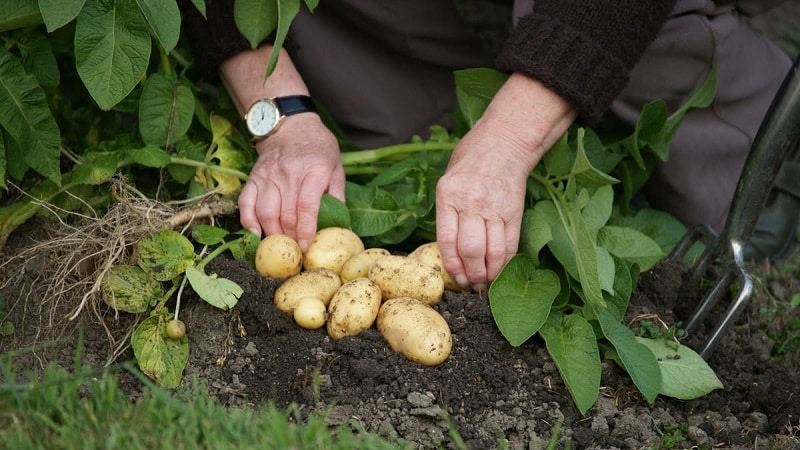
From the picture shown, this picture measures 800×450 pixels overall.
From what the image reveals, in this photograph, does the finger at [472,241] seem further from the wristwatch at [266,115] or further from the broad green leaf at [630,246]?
the wristwatch at [266,115]

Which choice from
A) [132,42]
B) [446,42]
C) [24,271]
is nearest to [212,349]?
[24,271]

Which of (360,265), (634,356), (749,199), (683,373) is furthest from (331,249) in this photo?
(749,199)

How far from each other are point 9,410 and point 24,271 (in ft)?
2.01

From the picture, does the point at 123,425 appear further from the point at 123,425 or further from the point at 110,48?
the point at 110,48

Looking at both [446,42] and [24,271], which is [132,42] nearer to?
[24,271]

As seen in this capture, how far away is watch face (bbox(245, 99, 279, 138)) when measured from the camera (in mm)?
2232

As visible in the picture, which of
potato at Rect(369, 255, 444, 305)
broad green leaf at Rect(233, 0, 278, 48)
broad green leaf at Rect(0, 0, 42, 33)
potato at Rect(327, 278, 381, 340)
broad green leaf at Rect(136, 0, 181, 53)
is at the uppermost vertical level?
broad green leaf at Rect(136, 0, 181, 53)

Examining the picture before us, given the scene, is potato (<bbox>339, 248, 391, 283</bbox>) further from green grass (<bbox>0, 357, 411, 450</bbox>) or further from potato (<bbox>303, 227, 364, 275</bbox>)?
green grass (<bbox>0, 357, 411, 450</bbox>)

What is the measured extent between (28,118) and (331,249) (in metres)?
0.67

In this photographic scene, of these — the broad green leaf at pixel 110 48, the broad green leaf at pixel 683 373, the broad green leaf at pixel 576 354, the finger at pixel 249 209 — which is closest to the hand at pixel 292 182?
the finger at pixel 249 209

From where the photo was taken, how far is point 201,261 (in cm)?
197

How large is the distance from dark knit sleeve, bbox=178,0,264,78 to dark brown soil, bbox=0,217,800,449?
0.56 metres

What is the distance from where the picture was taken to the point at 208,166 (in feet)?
7.11

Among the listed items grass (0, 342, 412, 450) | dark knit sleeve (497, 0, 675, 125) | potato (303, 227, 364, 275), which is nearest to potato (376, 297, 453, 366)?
potato (303, 227, 364, 275)
